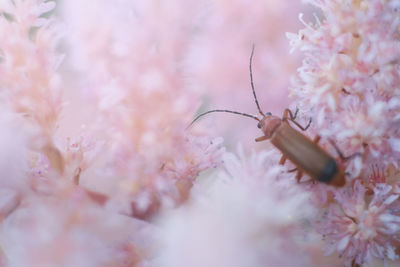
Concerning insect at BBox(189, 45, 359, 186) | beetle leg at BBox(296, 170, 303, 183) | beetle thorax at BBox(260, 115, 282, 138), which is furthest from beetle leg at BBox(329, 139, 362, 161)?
beetle thorax at BBox(260, 115, 282, 138)

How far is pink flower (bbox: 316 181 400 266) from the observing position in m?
1.11

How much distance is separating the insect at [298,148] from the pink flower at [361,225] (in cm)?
6

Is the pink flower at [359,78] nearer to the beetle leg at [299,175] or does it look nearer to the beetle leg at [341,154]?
the beetle leg at [341,154]

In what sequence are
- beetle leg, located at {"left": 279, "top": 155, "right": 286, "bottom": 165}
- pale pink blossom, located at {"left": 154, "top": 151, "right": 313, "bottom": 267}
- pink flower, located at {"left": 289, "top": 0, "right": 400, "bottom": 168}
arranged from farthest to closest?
beetle leg, located at {"left": 279, "top": 155, "right": 286, "bottom": 165}, pink flower, located at {"left": 289, "top": 0, "right": 400, "bottom": 168}, pale pink blossom, located at {"left": 154, "top": 151, "right": 313, "bottom": 267}

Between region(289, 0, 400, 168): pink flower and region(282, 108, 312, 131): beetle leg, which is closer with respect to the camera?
region(289, 0, 400, 168): pink flower

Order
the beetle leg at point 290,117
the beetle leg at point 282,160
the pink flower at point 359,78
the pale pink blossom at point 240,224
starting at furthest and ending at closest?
the beetle leg at point 290,117 < the beetle leg at point 282,160 < the pink flower at point 359,78 < the pale pink blossom at point 240,224

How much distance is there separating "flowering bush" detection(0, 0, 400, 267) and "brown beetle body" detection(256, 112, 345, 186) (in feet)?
0.07

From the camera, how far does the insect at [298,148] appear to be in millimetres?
1149

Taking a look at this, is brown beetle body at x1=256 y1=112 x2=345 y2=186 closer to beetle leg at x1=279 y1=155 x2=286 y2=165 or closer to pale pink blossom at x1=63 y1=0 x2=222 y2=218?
beetle leg at x1=279 y1=155 x2=286 y2=165

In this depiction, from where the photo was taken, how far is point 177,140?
1055 mm

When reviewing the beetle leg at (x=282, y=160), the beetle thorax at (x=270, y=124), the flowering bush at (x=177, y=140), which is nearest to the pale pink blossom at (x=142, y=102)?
the flowering bush at (x=177, y=140)

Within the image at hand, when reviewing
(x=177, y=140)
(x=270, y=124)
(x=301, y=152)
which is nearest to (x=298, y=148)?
(x=301, y=152)

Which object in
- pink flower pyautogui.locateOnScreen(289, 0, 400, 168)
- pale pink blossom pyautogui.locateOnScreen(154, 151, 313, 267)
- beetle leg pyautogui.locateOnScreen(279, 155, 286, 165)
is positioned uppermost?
pink flower pyautogui.locateOnScreen(289, 0, 400, 168)

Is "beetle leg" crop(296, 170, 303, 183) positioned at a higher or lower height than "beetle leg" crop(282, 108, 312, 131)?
lower
